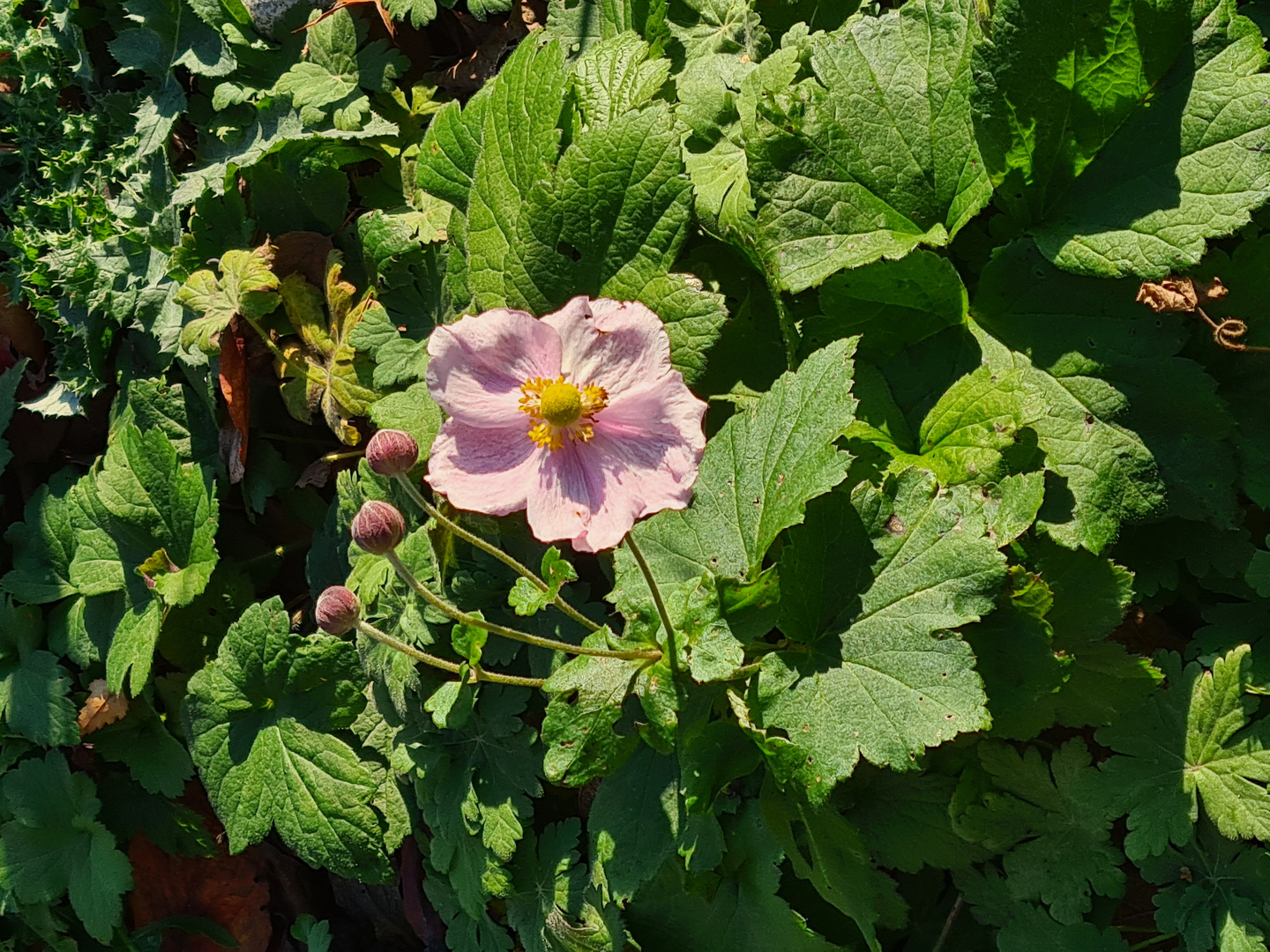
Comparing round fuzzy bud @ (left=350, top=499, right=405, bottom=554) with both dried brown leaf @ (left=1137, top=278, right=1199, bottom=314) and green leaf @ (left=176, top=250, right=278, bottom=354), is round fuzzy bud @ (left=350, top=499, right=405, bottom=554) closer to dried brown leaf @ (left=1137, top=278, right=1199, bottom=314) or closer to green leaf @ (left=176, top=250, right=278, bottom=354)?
green leaf @ (left=176, top=250, right=278, bottom=354)

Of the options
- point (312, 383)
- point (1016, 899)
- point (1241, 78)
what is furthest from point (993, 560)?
point (312, 383)

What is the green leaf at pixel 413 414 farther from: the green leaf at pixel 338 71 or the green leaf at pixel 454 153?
the green leaf at pixel 338 71

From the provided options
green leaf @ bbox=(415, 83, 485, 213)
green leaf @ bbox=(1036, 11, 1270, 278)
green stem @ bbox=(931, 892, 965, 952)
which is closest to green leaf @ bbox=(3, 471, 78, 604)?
green leaf @ bbox=(415, 83, 485, 213)

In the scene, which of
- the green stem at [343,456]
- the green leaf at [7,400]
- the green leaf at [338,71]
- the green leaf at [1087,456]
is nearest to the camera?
the green leaf at [1087,456]

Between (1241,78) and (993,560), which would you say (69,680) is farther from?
(1241,78)

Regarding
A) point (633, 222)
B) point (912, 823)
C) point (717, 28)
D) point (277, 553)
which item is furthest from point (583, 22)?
point (912, 823)

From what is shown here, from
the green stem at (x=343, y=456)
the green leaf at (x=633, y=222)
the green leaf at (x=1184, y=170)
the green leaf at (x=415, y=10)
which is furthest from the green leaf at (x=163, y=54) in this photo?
the green leaf at (x=1184, y=170)

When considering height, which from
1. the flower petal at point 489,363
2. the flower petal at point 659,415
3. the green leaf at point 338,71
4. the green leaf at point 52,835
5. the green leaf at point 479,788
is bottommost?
the green leaf at point 52,835
